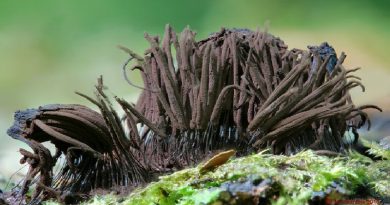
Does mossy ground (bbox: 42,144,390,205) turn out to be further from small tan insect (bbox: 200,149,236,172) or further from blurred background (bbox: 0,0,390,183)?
blurred background (bbox: 0,0,390,183)

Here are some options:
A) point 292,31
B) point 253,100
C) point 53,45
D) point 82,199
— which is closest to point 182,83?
point 253,100

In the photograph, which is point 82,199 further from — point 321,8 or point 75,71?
point 321,8

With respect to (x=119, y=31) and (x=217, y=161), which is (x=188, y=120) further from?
(x=119, y=31)

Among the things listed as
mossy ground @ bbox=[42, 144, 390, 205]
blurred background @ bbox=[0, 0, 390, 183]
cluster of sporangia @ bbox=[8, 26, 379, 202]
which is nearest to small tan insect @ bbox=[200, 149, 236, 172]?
mossy ground @ bbox=[42, 144, 390, 205]

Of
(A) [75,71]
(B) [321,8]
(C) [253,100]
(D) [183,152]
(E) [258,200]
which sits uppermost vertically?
(B) [321,8]

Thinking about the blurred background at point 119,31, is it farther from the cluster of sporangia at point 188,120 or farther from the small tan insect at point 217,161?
the small tan insect at point 217,161

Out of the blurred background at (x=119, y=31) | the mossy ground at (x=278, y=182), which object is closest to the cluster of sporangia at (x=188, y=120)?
the mossy ground at (x=278, y=182)

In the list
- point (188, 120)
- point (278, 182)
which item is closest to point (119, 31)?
point (188, 120)
